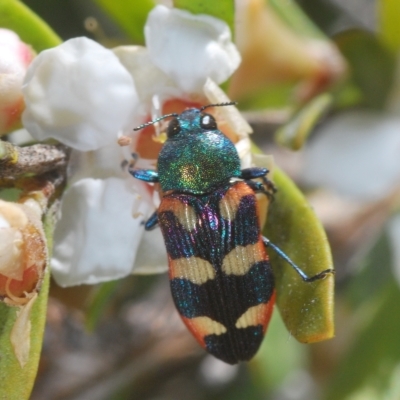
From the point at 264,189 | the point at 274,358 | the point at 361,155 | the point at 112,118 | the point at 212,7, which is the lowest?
the point at 274,358

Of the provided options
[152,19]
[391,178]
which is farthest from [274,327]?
[152,19]

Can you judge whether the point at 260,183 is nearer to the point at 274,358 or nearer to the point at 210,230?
the point at 210,230

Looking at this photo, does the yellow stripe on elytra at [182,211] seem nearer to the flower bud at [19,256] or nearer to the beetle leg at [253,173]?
the beetle leg at [253,173]

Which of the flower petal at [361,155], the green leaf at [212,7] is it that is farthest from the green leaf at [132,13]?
the flower petal at [361,155]

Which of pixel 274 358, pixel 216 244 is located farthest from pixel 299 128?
pixel 274 358

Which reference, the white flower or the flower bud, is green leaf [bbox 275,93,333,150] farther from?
the flower bud

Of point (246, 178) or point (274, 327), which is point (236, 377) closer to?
point (274, 327)
